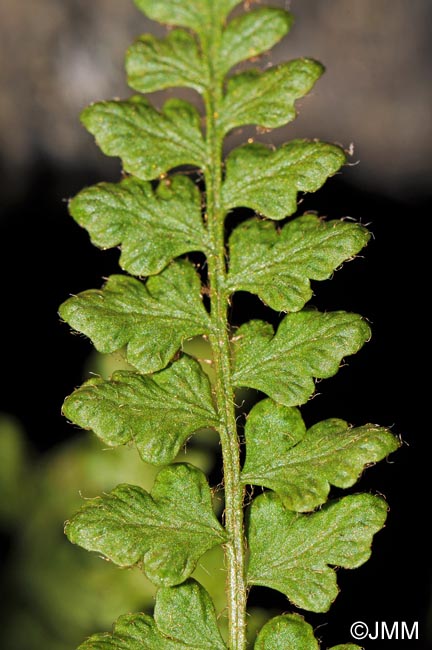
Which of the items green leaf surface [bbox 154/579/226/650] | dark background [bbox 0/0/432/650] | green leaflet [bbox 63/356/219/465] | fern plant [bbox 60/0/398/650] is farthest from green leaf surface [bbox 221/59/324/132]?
dark background [bbox 0/0/432/650]

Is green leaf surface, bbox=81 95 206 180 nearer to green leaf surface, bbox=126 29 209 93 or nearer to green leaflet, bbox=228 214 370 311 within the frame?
green leaf surface, bbox=126 29 209 93

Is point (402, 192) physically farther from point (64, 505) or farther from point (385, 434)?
point (385, 434)

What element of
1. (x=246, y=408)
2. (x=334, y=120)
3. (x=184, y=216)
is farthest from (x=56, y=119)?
(x=184, y=216)

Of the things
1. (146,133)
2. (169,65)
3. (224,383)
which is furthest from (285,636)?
(169,65)

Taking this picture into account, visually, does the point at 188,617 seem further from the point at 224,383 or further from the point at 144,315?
the point at 144,315

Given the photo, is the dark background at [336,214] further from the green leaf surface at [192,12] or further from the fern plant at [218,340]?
the green leaf surface at [192,12]
